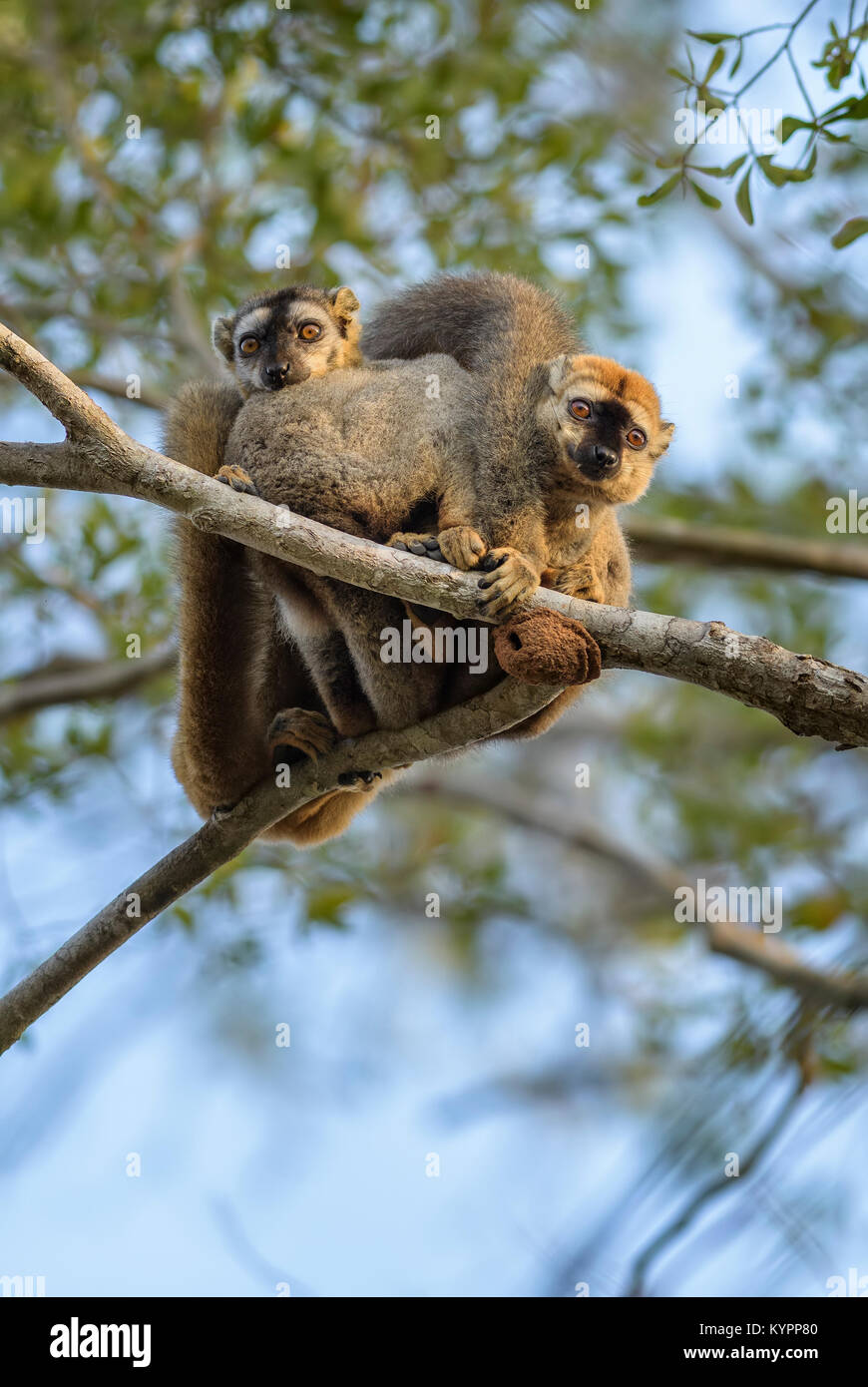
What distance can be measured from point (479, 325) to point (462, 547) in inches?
52.0

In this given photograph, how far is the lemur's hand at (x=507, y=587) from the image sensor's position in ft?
15.2

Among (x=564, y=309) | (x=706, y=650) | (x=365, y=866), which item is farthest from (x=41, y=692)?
(x=706, y=650)

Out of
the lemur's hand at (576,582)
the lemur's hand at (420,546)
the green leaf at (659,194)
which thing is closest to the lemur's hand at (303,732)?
the lemur's hand at (420,546)

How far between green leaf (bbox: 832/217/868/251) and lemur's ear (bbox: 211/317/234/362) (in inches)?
108

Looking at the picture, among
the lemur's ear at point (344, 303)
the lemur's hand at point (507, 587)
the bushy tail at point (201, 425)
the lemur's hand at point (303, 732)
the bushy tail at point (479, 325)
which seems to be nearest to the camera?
the lemur's hand at point (507, 587)

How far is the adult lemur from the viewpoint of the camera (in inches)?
199

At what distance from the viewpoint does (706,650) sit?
4.51 metres

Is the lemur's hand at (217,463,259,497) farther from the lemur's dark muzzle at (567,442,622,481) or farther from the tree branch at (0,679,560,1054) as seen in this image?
the lemur's dark muzzle at (567,442,622,481)

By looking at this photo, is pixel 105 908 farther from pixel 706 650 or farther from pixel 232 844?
pixel 706 650

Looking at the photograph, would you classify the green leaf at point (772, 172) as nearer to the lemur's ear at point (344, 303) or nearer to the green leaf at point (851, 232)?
the green leaf at point (851, 232)

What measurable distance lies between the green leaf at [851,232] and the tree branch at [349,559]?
7.46 feet

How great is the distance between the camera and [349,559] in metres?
4.63

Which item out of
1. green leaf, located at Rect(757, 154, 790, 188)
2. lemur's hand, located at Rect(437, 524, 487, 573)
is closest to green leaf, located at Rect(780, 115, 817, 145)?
green leaf, located at Rect(757, 154, 790, 188)

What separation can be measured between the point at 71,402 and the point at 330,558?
1.08 m
